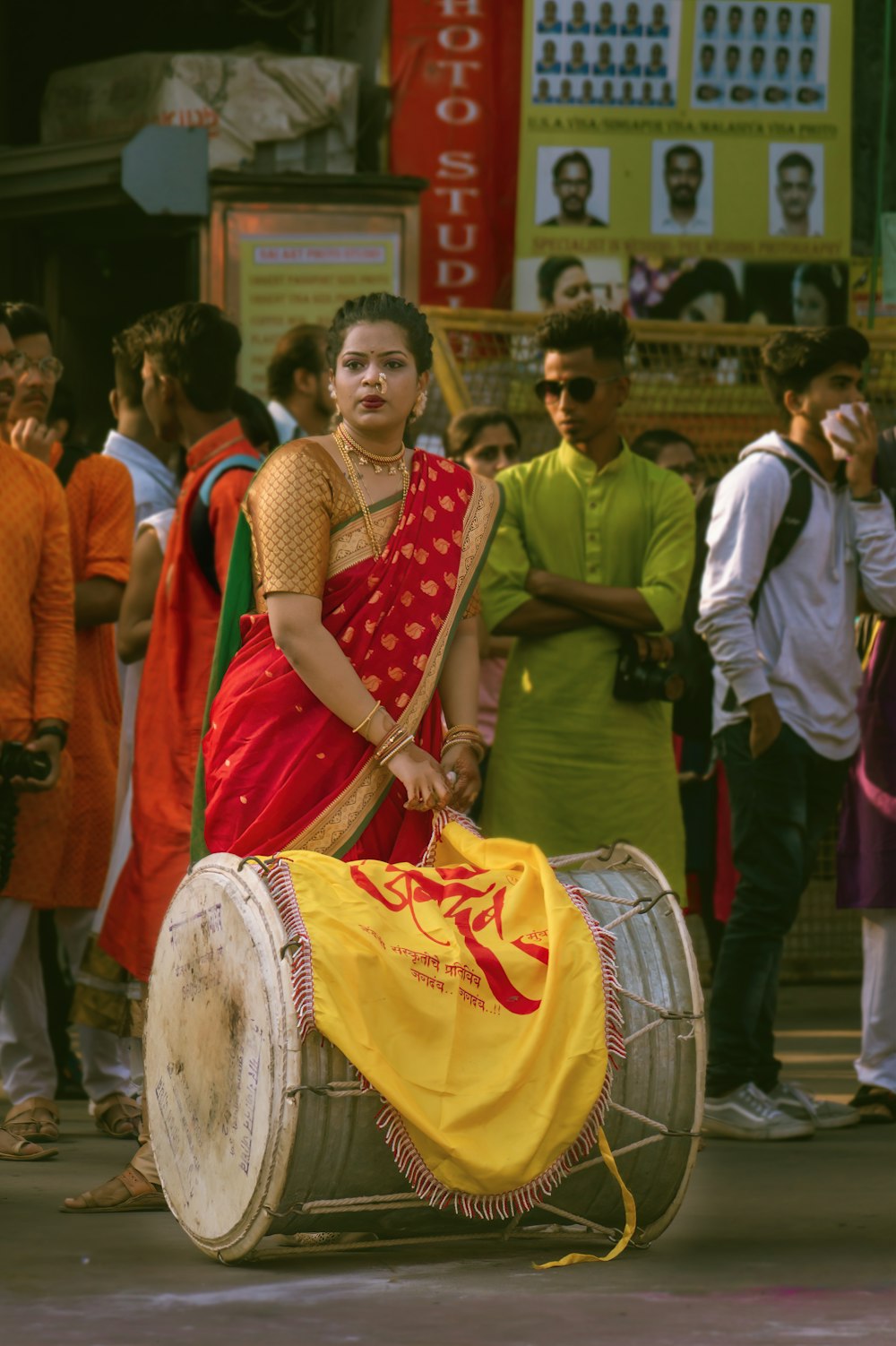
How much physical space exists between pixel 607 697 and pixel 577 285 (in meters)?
3.75

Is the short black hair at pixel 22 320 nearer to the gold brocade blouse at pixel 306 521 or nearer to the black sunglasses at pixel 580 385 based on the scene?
the black sunglasses at pixel 580 385

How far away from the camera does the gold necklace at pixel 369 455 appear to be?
4.73 metres

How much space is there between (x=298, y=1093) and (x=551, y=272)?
5985mm

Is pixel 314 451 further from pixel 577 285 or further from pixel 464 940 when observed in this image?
pixel 577 285

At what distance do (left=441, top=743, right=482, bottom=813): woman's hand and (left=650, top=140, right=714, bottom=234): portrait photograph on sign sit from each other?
17.3ft

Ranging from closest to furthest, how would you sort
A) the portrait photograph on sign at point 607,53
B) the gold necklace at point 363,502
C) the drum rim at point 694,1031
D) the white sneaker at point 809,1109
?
the drum rim at point 694,1031 → the gold necklace at point 363,502 → the white sneaker at point 809,1109 → the portrait photograph on sign at point 607,53

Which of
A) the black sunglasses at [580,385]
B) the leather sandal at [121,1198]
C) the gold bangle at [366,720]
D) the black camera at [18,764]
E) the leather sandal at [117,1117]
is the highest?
the black sunglasses at [580,385]

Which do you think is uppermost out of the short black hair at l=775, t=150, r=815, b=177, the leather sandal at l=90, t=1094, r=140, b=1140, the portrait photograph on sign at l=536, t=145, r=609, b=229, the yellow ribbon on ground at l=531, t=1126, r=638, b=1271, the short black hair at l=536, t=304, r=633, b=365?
the short black hair at l=775, t=150, r=815, b=177

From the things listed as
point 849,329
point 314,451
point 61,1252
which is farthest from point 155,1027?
point 849,329

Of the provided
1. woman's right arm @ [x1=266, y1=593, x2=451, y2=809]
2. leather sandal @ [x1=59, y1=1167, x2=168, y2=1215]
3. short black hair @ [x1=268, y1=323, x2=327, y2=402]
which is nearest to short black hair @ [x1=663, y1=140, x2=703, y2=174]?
short black hair @ [x1=268, y1=323, x2=327, y2=402]

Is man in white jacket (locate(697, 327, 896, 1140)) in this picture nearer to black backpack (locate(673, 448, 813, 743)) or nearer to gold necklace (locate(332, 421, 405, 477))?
black backpack (locate(673, 448, 813, 743))

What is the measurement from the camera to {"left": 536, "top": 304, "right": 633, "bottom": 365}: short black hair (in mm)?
6168

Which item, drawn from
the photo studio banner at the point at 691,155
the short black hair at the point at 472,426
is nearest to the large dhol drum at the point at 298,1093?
the short black hair at the point at 472,426

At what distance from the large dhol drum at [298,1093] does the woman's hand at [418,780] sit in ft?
0.94
